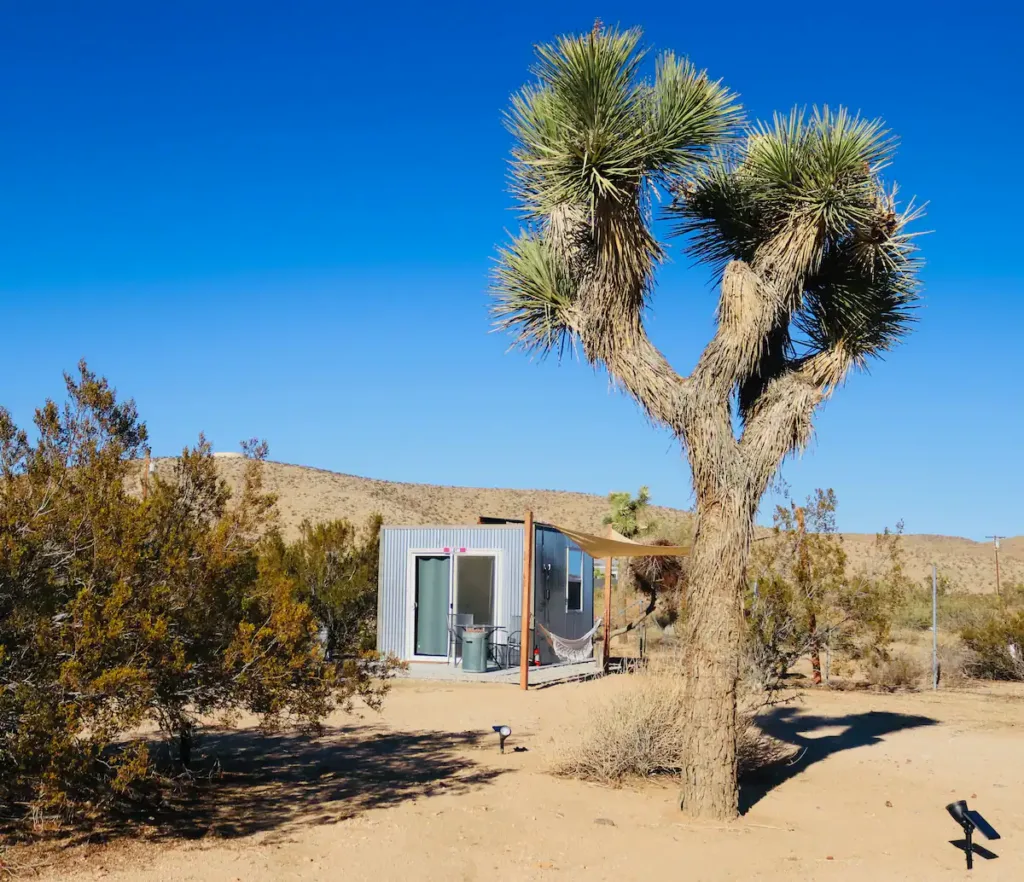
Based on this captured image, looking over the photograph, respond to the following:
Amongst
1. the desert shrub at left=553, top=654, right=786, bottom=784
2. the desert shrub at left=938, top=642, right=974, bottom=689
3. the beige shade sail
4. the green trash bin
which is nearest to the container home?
the green trash bin

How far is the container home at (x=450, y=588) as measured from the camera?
16.5 metres

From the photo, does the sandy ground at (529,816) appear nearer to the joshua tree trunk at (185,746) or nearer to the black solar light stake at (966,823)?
the black solar light stake at (966,823)

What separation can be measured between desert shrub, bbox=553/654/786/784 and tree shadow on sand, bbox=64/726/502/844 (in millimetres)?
806

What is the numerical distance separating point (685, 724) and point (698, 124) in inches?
172

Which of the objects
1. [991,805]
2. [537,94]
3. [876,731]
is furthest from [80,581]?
[876,731]

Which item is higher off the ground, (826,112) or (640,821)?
(826,112)

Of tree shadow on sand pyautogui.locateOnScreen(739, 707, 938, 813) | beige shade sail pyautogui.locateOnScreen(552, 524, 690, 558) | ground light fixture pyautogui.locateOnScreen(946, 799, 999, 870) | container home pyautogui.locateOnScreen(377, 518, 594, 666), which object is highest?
beige shade sail pyautogui.locateOnScreen(552, 524, 690, 558)

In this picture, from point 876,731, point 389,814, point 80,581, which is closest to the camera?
point 80,581

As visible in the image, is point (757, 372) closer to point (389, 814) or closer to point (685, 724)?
point (685, 724)

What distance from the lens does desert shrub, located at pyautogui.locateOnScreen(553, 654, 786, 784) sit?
25.8 feet

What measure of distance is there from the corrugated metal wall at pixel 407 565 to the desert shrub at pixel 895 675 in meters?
5.99

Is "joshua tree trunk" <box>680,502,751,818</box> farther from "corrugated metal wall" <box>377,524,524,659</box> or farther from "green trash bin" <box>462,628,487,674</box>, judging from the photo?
"corrugated metal wall" <box>377,524,524,659</box>

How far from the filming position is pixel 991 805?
7.46 meters

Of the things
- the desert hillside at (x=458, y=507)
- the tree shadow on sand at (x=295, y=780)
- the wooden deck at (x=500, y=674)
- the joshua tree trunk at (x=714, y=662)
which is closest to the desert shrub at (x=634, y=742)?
the tree shadow on sand at (x=295, y=780)
